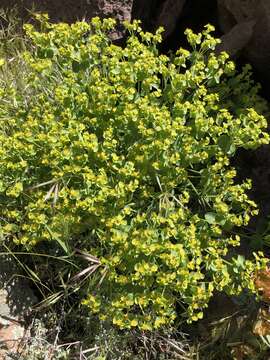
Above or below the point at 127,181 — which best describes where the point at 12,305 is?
below

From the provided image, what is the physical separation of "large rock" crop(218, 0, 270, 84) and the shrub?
728mm

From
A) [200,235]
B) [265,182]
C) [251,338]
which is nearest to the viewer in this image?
[200,235]

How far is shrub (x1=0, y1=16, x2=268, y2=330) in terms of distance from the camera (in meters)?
2.21

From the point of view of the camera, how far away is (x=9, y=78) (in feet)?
10.2

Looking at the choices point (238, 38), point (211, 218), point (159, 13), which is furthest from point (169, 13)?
point (211, 218)

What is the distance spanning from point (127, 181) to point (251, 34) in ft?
4.37

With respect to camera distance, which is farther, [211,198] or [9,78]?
[9,78]

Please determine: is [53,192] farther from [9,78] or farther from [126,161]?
[9,78]

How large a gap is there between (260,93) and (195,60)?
1.02 m

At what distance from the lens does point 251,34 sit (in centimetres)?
312

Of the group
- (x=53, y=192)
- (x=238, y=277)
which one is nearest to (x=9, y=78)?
(x=53, y=192)


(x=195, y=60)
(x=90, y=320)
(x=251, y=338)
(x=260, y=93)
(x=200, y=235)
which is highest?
(x=195, y=60)

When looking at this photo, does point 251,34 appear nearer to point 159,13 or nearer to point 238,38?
point 238,38

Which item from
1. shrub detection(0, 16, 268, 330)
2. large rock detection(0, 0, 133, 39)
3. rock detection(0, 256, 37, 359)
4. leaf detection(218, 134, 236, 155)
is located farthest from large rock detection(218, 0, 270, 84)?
rock detection(0, 256, 37, 359)
